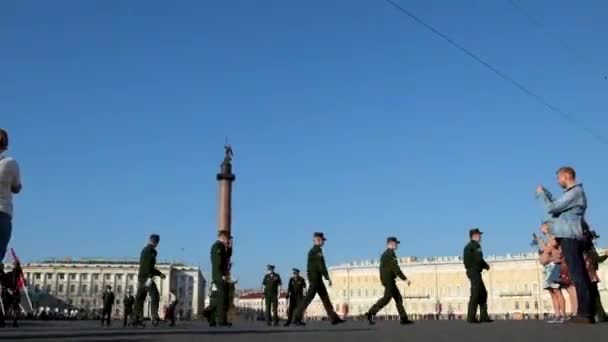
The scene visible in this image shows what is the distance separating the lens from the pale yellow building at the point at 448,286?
341 ft

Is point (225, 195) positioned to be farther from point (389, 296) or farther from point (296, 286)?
point (389, 296)

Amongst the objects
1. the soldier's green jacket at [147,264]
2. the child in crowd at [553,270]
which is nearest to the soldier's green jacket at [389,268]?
the child in crowd at [553,270]

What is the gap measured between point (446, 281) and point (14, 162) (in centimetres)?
10956

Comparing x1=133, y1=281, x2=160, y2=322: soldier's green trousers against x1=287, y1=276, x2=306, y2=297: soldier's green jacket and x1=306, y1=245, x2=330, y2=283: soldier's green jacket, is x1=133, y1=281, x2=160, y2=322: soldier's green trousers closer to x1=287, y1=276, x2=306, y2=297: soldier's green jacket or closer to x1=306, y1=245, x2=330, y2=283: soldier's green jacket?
x1=306, y1=245, x2=330, y2=283: soldier's green jacket

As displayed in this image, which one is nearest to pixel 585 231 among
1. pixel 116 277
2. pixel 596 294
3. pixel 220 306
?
pixel 596 294

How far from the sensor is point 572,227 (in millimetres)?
9078

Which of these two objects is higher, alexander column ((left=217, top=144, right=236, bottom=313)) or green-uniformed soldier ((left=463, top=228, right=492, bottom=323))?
alexander column ((left=217, top=144, right=236, bottom=313))

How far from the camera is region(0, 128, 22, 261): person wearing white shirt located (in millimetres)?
6641

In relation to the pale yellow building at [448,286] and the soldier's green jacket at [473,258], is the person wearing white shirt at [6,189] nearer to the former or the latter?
the soldier's green jacket at [473,258]

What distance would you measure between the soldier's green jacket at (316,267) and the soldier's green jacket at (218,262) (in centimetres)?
173

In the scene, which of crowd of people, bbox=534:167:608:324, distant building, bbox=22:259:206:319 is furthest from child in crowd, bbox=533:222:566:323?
distant building, bbox=22:259:206:319

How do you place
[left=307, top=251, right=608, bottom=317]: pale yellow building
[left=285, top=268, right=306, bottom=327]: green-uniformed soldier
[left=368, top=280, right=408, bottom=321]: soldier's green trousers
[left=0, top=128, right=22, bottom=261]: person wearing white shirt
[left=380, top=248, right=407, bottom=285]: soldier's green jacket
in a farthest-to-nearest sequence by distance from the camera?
[left=307, top=251, right=608, bottom=317]: pale yellow building, [left=285, top=268, right=306, bottom=327]: green-uniformed soldier, [left=380, top=248, right=407, bottom=285]: soldier's green jacket, [left=368, top=280, right=408, bottom=321]: soldier's green trousers, [left=0, top=128, right=22, bottom=261]: person wearing white shirt

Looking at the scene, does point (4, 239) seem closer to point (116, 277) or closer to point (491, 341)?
point (491, 341)

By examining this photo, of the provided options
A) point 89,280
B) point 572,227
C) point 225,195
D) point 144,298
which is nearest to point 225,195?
point 225,195
